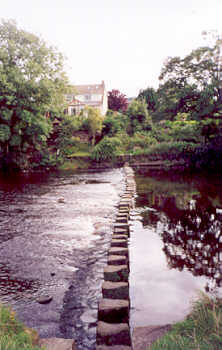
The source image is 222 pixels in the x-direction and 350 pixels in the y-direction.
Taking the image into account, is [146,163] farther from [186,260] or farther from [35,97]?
[186,260]

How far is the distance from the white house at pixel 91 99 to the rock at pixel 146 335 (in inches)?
2101

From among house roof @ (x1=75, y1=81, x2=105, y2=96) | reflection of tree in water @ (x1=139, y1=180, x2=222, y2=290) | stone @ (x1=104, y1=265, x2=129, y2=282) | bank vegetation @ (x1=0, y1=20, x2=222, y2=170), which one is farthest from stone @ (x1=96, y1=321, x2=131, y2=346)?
house roof @ (x1=75, y1=81, x2=105, y2=96)

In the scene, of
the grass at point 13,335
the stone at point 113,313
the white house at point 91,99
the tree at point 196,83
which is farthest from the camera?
the white house at point 91,99

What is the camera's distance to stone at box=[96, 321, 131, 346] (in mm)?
2881

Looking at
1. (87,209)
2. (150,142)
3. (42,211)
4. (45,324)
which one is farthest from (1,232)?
(150,142)

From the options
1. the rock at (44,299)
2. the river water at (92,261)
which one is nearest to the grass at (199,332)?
the river water at (92,261)

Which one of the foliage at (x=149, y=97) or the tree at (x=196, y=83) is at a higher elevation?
the foliage at (x=149, y=97)

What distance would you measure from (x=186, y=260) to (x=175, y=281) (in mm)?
927

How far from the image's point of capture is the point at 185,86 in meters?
21.4

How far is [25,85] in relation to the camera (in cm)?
2364

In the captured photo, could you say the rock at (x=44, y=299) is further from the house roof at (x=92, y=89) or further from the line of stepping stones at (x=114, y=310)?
the house roof at (x=92, y=89)

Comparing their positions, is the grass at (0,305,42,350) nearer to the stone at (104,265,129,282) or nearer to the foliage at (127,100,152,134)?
the stone at (104,265,129,282)

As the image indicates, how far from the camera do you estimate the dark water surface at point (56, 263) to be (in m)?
3.53

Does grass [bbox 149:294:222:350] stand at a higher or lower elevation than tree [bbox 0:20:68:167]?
lower
